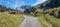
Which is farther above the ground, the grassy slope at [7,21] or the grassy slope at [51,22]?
the grassy slope at [7,21]

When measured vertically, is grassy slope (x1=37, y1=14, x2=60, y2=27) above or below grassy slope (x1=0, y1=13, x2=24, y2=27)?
below

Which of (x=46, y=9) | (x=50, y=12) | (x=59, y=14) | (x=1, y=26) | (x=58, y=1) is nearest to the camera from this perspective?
(x=1, y=26)

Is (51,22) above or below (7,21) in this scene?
below

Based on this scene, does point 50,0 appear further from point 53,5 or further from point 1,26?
point 1,26

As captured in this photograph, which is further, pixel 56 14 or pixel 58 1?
pixel 58 1

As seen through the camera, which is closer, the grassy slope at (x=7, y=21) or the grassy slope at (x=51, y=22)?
the grassy slope at (x=7, y=21)

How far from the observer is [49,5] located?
37.9 meters

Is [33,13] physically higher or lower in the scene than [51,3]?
lower

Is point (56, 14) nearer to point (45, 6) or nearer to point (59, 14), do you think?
point (59, 14)

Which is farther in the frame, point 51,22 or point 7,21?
point 51,22

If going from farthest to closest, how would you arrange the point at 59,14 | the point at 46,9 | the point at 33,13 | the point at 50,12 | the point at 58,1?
the point at 33,13, the point at 58,1, the point at 46,9, the point at 50,12, the point at 59,14

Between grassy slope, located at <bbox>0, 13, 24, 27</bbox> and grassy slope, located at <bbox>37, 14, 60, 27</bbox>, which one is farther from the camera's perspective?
grassy slope, located at <bbox>37, 14, 60, 27</bbox>

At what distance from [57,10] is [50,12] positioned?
6.48 ft

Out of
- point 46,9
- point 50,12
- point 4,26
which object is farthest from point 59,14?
point 4,26
